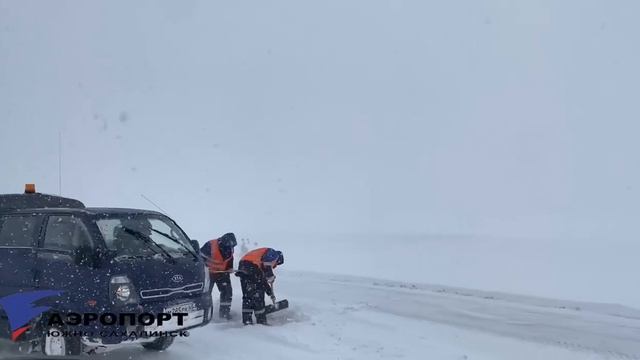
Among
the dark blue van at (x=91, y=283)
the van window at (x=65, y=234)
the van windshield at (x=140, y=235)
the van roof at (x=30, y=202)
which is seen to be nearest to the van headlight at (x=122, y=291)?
the dark blue van at (x=91, y=283)

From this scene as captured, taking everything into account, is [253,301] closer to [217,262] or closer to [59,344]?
[217,262]

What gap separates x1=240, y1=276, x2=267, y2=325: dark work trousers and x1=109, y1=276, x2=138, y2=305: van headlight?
288cm

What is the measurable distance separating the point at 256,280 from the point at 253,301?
0.33 meters

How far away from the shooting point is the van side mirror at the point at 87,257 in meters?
5.09

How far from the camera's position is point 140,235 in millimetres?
5926

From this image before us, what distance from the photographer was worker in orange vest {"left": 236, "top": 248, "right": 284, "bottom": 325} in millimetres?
7859

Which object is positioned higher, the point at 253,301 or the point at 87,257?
the point at 87,257

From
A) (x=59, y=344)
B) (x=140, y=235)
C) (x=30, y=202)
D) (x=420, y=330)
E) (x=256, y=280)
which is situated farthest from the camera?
(x=256, y=280)

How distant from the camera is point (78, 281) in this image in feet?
16.7

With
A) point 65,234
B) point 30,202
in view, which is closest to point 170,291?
point 65,234

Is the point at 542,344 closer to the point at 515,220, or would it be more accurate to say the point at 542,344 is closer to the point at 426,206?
the point at 515,220

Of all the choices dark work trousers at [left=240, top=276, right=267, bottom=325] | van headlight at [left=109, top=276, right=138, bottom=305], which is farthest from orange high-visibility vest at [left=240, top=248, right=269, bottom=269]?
van headlight at [left=109, top=276, right=138, bottom=305]

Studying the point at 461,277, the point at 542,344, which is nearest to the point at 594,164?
the point at 461,277

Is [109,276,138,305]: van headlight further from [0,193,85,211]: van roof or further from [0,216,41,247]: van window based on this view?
[0,193,85,211]: van roof
